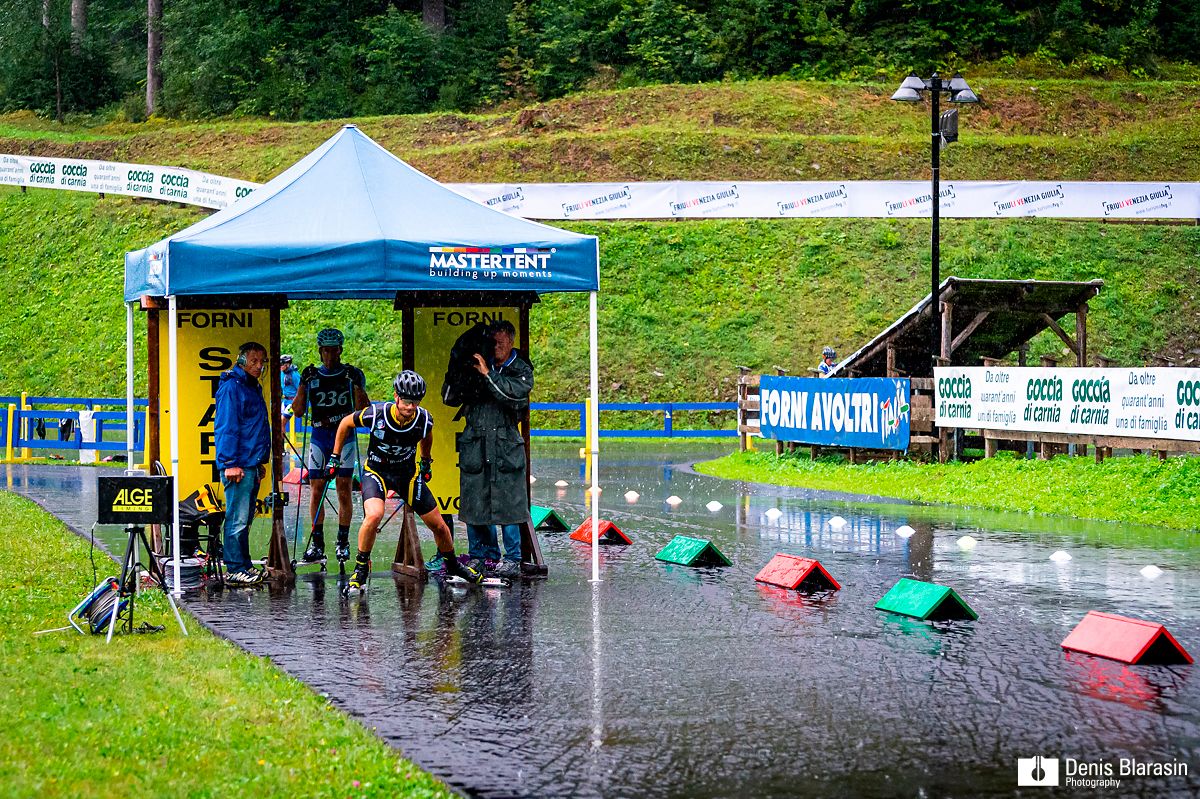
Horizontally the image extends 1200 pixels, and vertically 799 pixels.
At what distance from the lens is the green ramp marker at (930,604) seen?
10.6 m

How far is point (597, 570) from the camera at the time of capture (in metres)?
12.6

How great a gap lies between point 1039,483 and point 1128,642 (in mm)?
11544

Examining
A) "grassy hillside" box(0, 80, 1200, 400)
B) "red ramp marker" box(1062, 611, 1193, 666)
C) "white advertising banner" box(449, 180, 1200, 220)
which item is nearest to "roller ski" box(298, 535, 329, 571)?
"red ramp marker" box(1062, 611, 1193, 666)

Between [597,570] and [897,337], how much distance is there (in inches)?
599

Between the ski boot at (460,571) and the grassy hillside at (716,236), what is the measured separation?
87.3ft

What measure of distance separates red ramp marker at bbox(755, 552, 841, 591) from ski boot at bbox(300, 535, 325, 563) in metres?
4.06

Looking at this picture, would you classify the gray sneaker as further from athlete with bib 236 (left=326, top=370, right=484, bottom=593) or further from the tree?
the tree

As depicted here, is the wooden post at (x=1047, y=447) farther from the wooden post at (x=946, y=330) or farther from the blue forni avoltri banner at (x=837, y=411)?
the wooden post at (x=946, y=330)

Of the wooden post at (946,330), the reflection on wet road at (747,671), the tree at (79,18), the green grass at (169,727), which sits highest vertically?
the tree at (79,18)

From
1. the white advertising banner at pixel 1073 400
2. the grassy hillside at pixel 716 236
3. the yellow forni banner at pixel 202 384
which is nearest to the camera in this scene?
the yellow forni banner at pixel 202 384

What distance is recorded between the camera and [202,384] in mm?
13203

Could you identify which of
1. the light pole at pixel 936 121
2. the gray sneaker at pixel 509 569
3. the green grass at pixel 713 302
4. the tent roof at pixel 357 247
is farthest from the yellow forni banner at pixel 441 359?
the green grass at pixel 713 302

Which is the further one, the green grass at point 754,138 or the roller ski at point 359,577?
the green grass at point 754,138

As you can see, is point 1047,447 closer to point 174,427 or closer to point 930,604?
point 930,604
